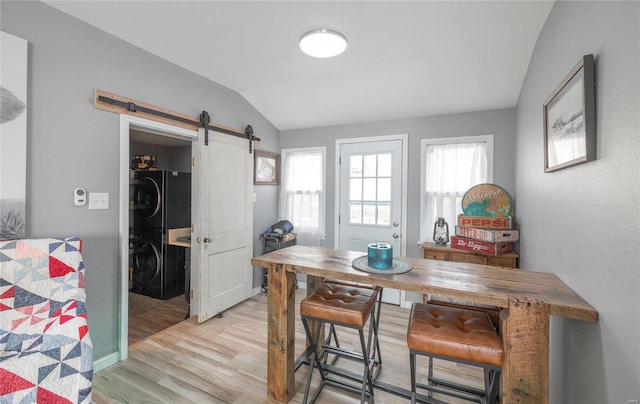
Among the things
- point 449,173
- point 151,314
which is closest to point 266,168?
point 151,314

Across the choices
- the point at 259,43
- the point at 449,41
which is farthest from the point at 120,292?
the point at 449,41

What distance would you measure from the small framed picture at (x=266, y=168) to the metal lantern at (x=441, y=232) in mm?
2210

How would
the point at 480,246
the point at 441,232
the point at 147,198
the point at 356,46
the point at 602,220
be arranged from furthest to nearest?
the point at 147,198, the point at 441,232, the point at 480,246, the point at 356,46, the point at 602,220

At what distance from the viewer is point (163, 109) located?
2.46 m

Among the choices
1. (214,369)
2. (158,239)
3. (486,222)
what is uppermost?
(486,222)

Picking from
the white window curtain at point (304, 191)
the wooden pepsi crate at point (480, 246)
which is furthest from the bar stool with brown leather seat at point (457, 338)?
the white window curtain at point (304, 191)

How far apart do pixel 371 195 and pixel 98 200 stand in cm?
274

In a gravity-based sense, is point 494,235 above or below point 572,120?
below

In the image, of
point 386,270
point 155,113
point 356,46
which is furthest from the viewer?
point 155,113

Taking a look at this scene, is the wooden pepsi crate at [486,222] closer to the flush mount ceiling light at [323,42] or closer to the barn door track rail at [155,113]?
the flush mount ceiling light at [323,42]

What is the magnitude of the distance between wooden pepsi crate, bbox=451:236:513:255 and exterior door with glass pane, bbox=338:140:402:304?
763 mm

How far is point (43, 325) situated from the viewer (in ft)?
4.15

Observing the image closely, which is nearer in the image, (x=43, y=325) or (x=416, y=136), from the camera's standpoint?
(x=43, y=325)

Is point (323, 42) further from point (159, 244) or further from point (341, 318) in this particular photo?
point (159, 244)
